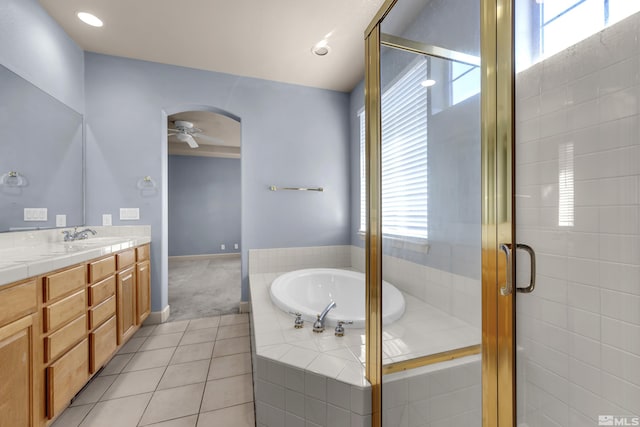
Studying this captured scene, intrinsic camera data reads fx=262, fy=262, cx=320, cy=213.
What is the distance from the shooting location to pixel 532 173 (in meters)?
0.83

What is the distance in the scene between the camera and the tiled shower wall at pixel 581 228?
742 millimetres

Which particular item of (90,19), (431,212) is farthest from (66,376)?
(90,19)

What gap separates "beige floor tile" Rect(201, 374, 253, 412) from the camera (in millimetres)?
1548

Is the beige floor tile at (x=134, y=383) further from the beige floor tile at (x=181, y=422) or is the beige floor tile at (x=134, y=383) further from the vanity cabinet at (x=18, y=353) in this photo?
the vanity cabinet at (x=18, y=353)

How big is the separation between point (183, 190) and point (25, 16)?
4.58m

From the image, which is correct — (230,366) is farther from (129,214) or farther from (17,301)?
(129,214)

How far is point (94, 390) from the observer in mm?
1658

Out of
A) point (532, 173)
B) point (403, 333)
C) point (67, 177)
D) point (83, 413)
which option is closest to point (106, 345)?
point (83, 413)

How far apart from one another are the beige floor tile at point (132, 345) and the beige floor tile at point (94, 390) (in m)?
0.35

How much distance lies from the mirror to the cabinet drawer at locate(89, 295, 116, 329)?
0.79m

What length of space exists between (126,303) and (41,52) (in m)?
2.02

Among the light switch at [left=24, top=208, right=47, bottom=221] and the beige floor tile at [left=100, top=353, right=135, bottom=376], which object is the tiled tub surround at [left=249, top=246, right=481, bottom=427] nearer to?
the beige floor tile at [left=100, top=353, right=135, bottom=376]

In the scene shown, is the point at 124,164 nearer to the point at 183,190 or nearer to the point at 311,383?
the point at 311,383

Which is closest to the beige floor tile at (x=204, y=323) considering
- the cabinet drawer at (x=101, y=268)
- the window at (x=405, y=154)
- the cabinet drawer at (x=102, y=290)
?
the cabinet drawer at (x=102, y=290)
